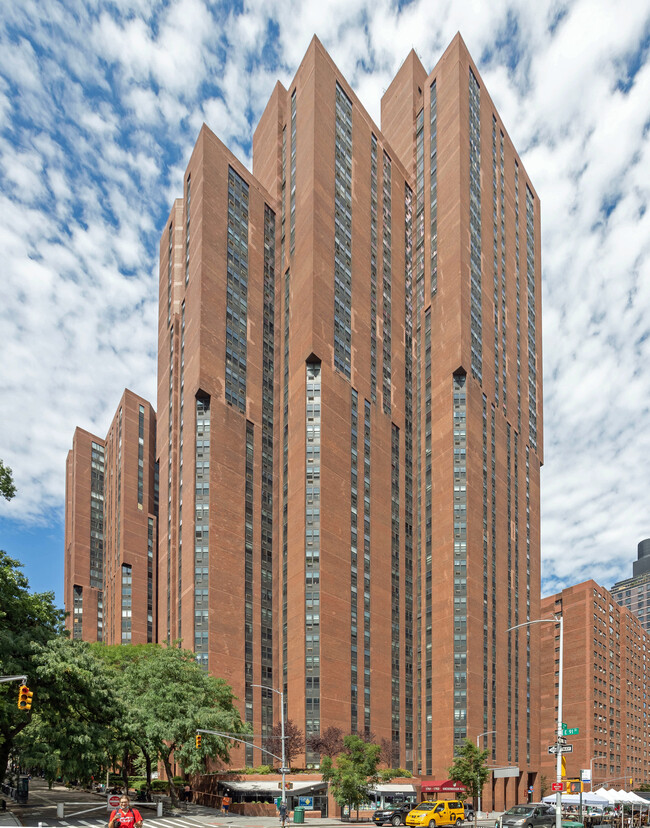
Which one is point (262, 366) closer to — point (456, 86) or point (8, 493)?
point (456, 86)

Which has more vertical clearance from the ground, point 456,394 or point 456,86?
point 456,86

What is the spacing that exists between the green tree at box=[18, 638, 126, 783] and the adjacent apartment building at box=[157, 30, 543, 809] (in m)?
42.0

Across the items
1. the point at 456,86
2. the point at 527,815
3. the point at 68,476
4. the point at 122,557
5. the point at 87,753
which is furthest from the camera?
the point at 68,476

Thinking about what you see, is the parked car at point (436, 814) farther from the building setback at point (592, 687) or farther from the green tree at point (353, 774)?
the building setback at point (592, 687)

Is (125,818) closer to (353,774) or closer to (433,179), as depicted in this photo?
(353,774)

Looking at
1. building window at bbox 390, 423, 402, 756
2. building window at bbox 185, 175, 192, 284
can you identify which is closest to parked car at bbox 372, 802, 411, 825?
building window at bbox 390, 423, 402, 756

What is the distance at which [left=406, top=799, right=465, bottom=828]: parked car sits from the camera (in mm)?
47656

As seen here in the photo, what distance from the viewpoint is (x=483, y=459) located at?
113 m

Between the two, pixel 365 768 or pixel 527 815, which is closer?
Result: pixel 527 815

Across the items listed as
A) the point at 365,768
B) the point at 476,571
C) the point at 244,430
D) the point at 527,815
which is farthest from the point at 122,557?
the point at 527,815

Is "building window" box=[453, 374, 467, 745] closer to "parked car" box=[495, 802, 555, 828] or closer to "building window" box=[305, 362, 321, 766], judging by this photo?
"building window" box=[305, 362, 321, 766]

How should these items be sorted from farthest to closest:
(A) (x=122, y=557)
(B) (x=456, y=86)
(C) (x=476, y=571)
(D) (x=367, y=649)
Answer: (A) (x=122, y=557) → (B) (x=456, y=86) → (C) (x=476, y=571) → (D) (x=367, y=649)

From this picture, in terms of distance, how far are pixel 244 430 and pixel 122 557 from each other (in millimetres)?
54629

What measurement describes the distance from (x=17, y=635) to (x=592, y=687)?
12510 cm
